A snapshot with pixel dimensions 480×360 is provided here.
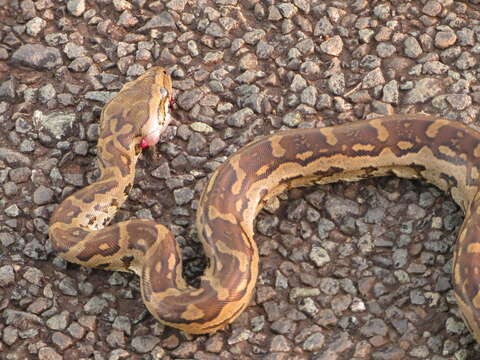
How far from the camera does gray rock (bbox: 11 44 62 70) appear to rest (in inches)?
359

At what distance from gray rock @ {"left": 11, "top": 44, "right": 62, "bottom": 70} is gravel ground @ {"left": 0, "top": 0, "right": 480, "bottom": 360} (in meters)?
0.02

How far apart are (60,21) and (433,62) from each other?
431 centimetres

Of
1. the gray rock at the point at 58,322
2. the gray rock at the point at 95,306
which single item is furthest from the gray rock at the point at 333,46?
the gray rock at the point at 58,322

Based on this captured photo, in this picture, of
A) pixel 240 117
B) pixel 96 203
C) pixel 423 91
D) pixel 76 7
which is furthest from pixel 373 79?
pixel 76 7

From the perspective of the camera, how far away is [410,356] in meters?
6.71

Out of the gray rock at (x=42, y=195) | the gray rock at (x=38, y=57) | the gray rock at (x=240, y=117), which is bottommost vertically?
the gray rock at (x=42, y=195)

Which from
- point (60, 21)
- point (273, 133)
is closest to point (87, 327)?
point (273, 133)

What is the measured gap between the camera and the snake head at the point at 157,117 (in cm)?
834

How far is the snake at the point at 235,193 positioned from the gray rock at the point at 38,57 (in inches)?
49.8

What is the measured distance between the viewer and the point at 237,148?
8.30 metres

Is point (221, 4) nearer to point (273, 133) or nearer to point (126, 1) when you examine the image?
point (126, 1)

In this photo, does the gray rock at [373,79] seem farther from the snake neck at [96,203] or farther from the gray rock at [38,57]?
the gray rock at [38,57]

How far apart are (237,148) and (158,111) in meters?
0.94

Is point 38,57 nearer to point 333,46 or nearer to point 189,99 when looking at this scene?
point 189,99
